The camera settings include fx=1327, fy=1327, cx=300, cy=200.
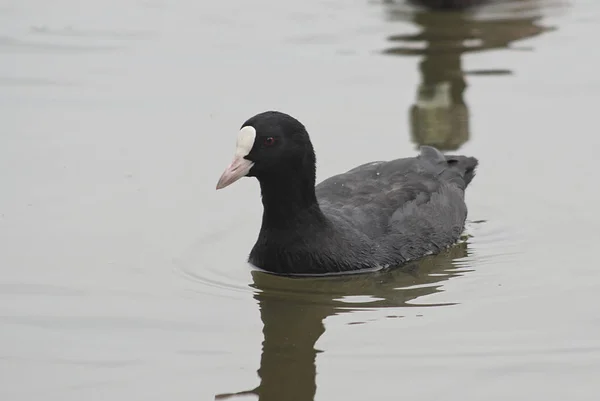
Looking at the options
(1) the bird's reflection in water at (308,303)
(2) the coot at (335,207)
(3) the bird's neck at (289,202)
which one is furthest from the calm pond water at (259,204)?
(3) the bird's neck at (289,202)

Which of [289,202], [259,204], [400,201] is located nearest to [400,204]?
[400,201]

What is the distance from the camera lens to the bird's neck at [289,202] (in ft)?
26.7

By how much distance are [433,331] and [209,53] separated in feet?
22.0

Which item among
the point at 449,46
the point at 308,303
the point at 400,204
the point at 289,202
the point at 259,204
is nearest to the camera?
the point at 308,303

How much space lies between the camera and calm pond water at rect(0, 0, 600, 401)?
6.73 m

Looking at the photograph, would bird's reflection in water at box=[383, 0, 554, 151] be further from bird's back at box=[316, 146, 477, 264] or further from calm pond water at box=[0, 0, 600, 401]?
bird's back at box=[316, 146, 477, 264]

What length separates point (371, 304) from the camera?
7.75m

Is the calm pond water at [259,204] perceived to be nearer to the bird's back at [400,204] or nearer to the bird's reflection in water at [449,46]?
the bird's reflection in water at [449,46]

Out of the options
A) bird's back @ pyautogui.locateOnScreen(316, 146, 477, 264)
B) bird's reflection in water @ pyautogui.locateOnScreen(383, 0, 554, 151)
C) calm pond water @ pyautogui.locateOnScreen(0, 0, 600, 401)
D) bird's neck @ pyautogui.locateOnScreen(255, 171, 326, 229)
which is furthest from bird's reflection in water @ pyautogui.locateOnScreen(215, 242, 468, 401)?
bird's reflection in water @ pyautogui.locateOnScreen(383, 0, 554, 151)

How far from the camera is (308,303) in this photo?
7777 mm

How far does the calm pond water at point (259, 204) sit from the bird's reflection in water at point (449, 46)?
1.6 inches

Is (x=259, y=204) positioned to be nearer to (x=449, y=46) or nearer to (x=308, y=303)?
(x=308, y=303)

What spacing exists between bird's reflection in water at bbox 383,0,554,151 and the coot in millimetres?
1772

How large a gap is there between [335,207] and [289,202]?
0.62m
